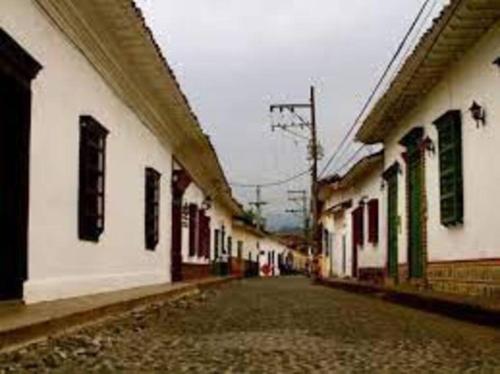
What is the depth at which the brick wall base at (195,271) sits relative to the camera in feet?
82.0

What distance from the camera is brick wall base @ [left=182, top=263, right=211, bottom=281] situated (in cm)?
2499

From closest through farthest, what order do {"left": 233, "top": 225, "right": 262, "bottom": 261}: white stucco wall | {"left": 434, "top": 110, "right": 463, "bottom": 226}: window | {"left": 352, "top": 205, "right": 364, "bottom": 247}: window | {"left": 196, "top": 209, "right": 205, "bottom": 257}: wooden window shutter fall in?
{"left": 434, "top": 110, "right": 463, "bottom": 226}: window, {"left": 352, "top": 205, "right": 364, "bottom": 247}: window, {"left": 196, "top": 209, "right": 205, "bottom": 257}: wooden window shutter, {"left": 233, "top": 225, "right": 262, "bottom": 261}: white stucco wall

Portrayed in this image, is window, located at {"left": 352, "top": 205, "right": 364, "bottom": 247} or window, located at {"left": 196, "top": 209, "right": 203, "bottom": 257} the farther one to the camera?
window, located at {"left": 196, "top": 209, "right": 203, "bottom": 257}

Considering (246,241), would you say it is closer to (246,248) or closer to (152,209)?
(246,248)

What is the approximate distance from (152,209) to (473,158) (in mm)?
7015

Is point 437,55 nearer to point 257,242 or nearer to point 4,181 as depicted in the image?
point 4,181

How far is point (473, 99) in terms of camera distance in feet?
43.8

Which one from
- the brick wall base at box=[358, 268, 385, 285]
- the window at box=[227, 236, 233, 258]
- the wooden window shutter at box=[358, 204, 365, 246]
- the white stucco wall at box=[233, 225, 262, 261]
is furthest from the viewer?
the white stucco wall at box=[233, 225, 262, 261]

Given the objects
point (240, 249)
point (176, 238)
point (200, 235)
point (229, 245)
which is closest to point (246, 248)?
point (240, 249)

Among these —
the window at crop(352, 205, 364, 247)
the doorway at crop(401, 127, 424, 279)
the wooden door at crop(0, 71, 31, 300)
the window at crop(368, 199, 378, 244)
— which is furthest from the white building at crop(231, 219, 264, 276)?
the wooden door at crop(0, 71, 31, 300)

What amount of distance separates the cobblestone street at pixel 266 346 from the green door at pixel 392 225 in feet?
32.6

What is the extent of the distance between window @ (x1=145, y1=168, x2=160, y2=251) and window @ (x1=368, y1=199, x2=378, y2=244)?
7.86 metres

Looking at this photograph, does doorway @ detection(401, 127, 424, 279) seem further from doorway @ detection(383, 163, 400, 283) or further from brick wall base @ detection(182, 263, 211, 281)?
brick wall base @ detection(182, 263, 211, 281)

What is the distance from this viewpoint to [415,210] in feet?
61.7
